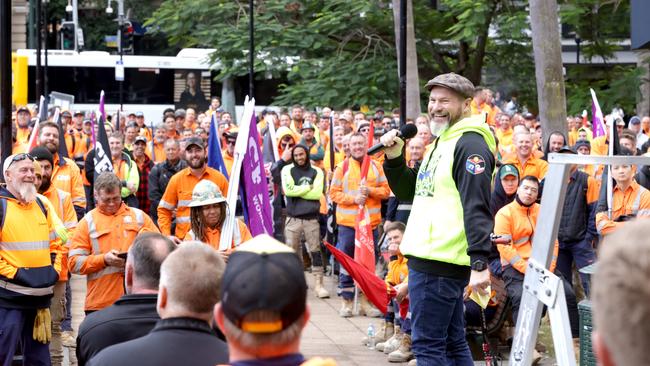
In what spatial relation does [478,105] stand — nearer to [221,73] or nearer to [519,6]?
[519,6]

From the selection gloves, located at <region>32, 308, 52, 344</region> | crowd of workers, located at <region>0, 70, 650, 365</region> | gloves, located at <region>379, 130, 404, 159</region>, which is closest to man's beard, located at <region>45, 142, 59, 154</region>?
crowd of workers, located at <region>0, 70, 650, 365</region>

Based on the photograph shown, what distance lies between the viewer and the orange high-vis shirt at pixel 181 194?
11164 mm

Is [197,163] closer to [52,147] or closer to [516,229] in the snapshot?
Answer: [52,147]

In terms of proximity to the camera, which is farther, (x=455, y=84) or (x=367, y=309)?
(x=367, y=309)

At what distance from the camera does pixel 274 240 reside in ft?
10.6

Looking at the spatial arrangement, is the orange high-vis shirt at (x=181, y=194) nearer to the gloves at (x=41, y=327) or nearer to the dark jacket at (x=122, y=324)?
the gloves at (x=41, y=327)

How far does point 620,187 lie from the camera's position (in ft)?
36.4

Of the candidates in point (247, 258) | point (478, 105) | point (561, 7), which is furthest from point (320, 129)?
point (247, 258)

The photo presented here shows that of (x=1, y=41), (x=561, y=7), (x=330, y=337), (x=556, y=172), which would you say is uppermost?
(x=561, y=7)

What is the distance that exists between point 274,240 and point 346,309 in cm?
983

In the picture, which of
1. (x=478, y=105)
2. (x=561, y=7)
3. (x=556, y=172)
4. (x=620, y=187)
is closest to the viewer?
(x=556, y=172)

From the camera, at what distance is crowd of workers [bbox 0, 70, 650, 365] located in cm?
389

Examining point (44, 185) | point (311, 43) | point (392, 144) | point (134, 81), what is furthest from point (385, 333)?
point (134, 81)

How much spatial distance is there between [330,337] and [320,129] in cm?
1053
